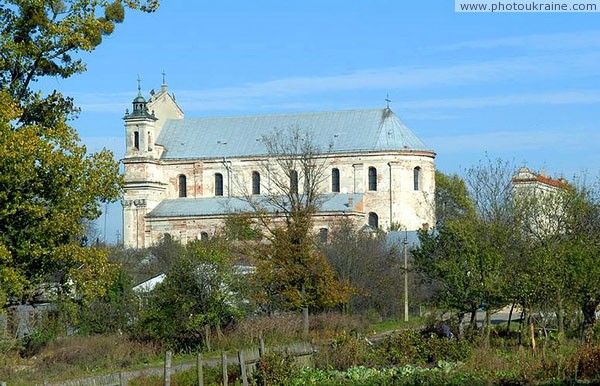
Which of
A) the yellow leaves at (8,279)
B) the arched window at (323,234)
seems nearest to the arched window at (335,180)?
the arched window at (323,234)

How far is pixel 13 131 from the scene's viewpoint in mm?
22281

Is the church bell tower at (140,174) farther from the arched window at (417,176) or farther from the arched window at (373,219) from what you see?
the arched window at (417,176)

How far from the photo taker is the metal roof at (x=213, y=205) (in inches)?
3012

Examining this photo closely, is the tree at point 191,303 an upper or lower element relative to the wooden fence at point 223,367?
upper

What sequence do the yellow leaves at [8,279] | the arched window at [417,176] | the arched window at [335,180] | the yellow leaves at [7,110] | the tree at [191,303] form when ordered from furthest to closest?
the arched window at [335,180], the arched window at [417,176], the tree at [191,303], the yellow leaves at [7,110], the yellow leaves at [8,279]

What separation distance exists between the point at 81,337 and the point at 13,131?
10.9 m

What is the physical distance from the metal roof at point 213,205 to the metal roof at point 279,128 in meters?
3.41

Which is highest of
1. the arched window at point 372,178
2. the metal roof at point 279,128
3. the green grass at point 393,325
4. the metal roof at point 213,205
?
the metal roof at point 279,128

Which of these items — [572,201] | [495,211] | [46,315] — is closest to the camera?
[46,315]

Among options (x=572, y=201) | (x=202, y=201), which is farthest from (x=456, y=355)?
(x=202, y=201)

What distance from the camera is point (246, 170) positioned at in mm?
81312

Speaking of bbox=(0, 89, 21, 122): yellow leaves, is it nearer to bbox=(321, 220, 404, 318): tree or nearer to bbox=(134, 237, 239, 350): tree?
bbox=(134, 237, 239, 350): tree

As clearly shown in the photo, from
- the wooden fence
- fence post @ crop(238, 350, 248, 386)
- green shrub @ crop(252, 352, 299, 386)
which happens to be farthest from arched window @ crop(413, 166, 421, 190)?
fence post @ crop(238, 350, 248, 386)

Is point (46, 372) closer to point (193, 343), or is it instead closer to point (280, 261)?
point (193, 343)
